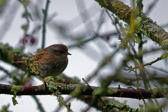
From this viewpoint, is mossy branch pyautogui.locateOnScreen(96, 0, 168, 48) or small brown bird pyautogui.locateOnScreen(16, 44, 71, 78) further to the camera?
small brown bird pyautogui.locateOnScreen(16, 44, 71, 78)

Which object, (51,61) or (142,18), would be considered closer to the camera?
(142,18)

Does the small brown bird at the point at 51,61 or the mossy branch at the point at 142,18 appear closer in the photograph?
the mossy branch at the point at 142,18

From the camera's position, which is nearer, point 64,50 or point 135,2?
point 135,2

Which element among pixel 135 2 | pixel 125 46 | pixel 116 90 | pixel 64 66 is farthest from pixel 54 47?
pixel 125 46

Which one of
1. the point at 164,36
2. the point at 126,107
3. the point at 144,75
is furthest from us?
the point at 164,36

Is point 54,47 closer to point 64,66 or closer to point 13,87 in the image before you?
point 64,66

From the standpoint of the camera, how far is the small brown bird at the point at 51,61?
6.00m

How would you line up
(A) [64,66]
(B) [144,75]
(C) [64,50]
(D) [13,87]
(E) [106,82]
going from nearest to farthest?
(E) [106,82]
(B) [144,75]
(D) [13,87]
(A) [64,66]
(C) [64,50]

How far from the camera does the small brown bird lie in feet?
19.7

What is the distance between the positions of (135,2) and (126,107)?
0.94 metres

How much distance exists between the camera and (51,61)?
627cm

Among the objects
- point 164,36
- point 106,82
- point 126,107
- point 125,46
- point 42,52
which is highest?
point 42,52

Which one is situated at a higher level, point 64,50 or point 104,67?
point 64,50

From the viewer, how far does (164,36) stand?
3602 mm
